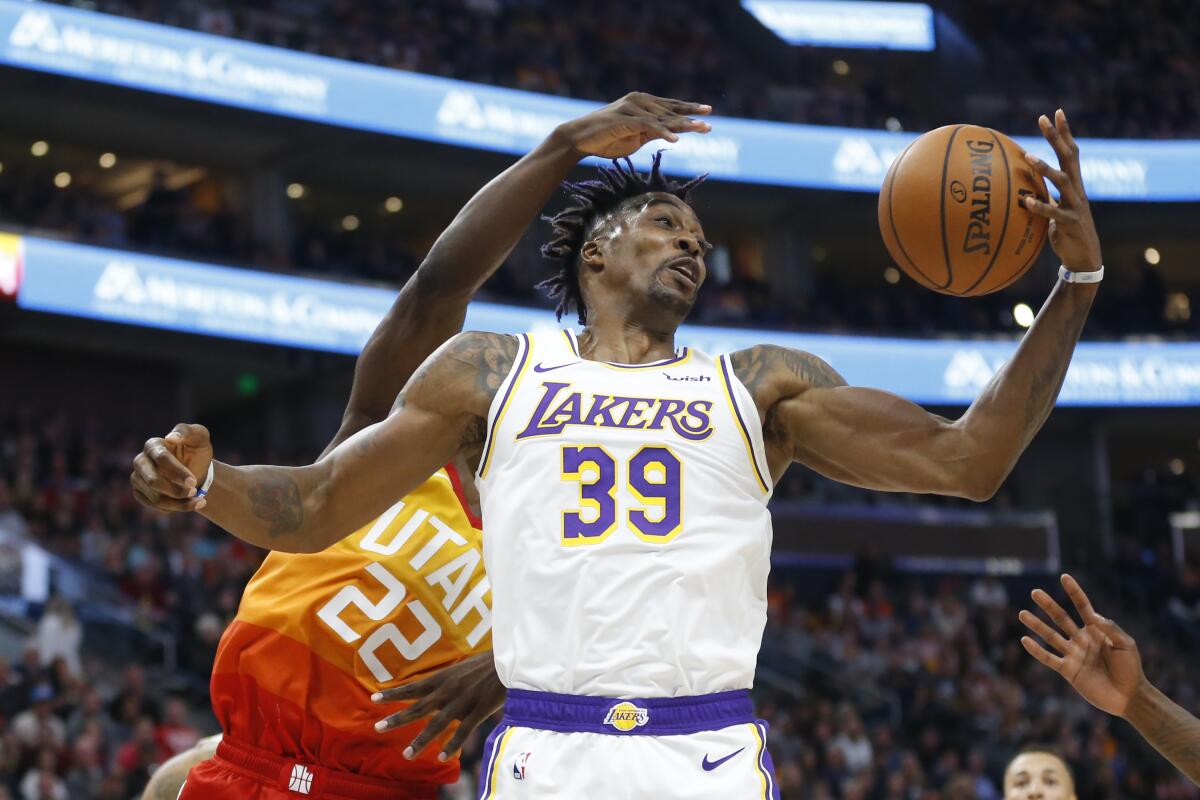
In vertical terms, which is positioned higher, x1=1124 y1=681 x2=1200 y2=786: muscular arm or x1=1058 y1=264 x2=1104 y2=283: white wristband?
x1=1058 y1=264 x2=1104 y2=283: white wristband

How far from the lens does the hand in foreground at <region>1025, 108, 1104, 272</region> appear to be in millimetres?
3266

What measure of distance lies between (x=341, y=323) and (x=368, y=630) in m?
15.8

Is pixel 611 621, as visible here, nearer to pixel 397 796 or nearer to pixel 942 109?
pixel 397 796

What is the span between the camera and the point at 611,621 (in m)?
3.10

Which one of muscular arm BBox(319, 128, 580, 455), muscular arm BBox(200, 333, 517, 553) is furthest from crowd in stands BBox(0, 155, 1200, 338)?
muscular arm BBox(200, 333, 517, 553)

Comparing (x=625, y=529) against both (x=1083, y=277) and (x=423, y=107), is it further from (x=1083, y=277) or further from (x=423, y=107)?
(x=423, y=107)

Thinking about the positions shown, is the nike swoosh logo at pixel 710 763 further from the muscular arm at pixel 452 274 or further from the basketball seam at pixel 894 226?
the muscular arm at pixel 452 274

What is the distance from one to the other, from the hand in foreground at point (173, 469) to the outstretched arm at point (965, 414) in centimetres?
116

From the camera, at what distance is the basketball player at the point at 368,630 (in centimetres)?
397

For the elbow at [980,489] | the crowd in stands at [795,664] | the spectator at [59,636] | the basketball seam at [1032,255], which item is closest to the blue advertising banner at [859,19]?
the crowd in stands at [795,664]

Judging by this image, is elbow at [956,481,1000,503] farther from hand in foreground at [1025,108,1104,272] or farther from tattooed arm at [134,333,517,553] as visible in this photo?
tattooed arm at [134,333,517,553]

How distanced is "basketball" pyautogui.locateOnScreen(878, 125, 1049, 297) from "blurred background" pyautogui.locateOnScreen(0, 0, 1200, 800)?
332 inches

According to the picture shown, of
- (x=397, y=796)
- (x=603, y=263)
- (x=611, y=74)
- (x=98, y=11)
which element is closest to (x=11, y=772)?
(x=397, y=796)

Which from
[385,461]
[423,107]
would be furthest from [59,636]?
[423,107]
